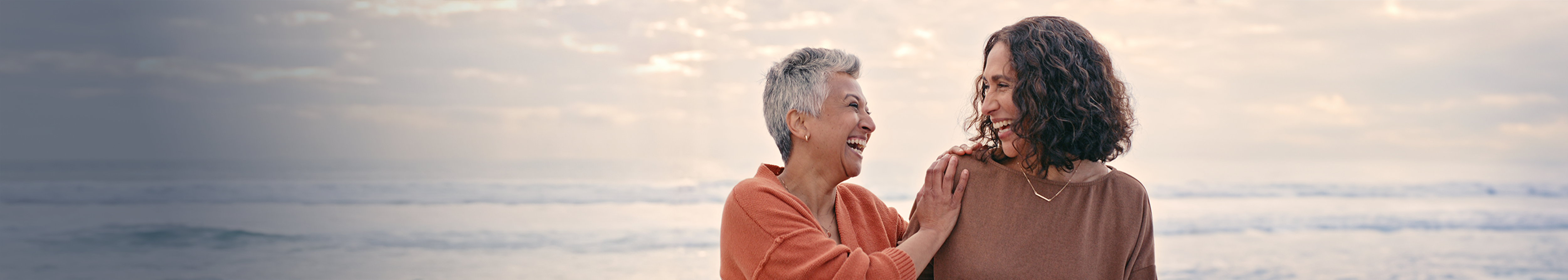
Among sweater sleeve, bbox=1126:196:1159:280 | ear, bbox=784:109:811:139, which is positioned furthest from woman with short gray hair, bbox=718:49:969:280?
sweater sleeve, bbox=1126:196:1159:280

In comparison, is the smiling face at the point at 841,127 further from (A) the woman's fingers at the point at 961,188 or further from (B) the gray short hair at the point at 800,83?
(A) the woman's fingers at the point at 961,188

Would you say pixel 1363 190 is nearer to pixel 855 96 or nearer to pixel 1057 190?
pixel 1057 190

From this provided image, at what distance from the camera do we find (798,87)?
2.26 metres

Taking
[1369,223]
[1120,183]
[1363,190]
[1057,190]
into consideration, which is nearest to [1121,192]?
[1120,183]

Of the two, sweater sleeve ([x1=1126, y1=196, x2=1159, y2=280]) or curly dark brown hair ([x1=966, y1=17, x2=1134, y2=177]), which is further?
sweater sleeve ([x1=1126, y1=196, x2=1159, y2=280])

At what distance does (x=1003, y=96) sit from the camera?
1971 millimetres

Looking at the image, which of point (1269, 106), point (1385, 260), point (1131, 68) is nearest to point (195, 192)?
point (1131, 68)

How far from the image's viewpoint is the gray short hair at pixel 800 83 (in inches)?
88.4

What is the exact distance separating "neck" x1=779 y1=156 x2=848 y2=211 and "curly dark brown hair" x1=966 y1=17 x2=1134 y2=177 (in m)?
0.55

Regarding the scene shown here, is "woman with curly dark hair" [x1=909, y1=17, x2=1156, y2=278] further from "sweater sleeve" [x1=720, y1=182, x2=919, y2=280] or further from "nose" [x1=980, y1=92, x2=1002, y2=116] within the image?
"sweater sleeve" [x1=720, y1=182, x2=919, y2=280]

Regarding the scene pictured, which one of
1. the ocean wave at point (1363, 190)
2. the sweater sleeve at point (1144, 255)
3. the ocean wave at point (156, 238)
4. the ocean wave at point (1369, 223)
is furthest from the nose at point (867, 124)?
the ocean wave at point (1363, 190)

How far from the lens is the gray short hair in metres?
2.24

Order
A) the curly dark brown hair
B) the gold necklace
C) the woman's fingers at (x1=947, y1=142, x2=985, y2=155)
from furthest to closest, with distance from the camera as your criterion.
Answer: the woman's fingers at (x1=947, y1=142, x2=985, y2=155) < the gold necklace < the curly dark brown hair

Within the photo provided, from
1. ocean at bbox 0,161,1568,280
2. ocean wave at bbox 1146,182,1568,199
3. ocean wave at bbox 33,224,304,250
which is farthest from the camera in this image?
ocean wave at bbox 1146,182,1568,199
